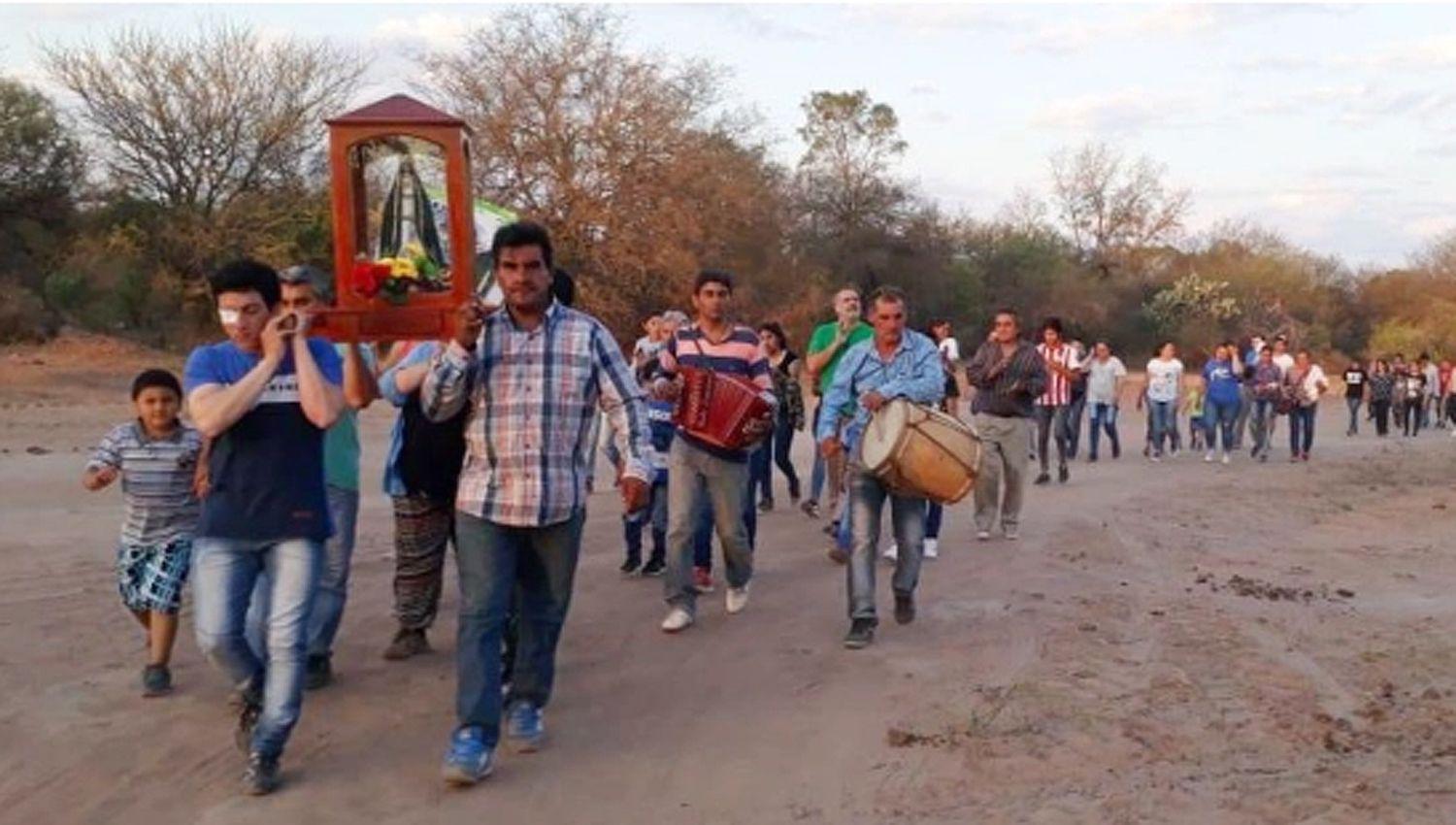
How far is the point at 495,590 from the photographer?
19.4 feet

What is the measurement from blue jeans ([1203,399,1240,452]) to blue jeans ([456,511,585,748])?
56.5 feet

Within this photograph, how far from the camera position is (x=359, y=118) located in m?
6.07

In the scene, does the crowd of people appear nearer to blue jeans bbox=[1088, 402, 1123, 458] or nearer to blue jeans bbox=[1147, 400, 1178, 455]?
blue jeans bbox=[1088, 402, 1123, 458]

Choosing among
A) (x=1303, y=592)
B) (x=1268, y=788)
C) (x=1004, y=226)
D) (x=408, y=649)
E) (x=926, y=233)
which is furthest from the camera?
(x=1004, y=226)

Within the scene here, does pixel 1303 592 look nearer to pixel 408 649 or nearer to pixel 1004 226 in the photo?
pixel 408 649

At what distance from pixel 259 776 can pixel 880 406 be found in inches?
149

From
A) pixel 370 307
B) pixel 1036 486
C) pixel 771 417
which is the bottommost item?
pixel 1036 486

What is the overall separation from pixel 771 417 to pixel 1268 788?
11.6ft

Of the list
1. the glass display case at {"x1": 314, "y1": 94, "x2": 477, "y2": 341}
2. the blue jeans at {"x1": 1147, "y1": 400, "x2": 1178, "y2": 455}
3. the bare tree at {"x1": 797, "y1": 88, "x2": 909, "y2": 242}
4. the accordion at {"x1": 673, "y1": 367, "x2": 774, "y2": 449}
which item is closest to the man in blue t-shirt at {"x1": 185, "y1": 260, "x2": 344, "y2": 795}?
the glass display case at {"x1": 314, "y1": 94, "x2": 477, "y2": 341}

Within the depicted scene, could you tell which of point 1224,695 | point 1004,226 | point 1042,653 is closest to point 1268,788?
point 1224,695

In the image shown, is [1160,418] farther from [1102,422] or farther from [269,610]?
[269,610]

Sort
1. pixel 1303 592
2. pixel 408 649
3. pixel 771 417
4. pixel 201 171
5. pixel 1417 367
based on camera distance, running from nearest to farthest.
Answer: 1. pixel 408 649
2. pixel 771 417
3. pixel 1303 592
4. pixel 1417 367
5. pixel 201 171

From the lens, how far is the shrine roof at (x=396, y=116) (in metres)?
6.05

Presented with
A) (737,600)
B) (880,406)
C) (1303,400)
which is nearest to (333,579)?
(737,600)
